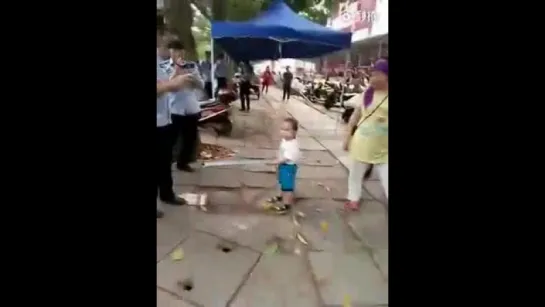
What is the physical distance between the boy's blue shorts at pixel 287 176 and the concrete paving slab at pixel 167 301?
205mm

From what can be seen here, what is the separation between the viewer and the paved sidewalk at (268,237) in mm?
880

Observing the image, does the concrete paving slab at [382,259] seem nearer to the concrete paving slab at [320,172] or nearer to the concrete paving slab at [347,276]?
the concrete paving slab at [347,276]

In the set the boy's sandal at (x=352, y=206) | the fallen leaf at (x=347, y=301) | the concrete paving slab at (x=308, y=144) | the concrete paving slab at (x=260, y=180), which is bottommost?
the fallen leaf at (x=347, y=301)

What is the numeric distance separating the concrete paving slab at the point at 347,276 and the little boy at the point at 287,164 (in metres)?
0.08

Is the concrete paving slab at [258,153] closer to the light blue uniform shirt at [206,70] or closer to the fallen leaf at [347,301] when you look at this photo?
the light blue uniform shirt at [206,70]

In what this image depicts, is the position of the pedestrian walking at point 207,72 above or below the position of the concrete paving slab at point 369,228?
above

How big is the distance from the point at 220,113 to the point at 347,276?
0.28m

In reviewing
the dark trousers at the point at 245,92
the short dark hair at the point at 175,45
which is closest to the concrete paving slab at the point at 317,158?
the dark trousers at the point at 245,92

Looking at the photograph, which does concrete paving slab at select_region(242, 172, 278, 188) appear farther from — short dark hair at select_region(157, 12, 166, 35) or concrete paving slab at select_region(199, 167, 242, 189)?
short dark hair at select_region(157, 12, 166, 35)

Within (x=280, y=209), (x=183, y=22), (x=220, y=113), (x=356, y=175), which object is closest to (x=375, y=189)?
(x=356, y=175)
